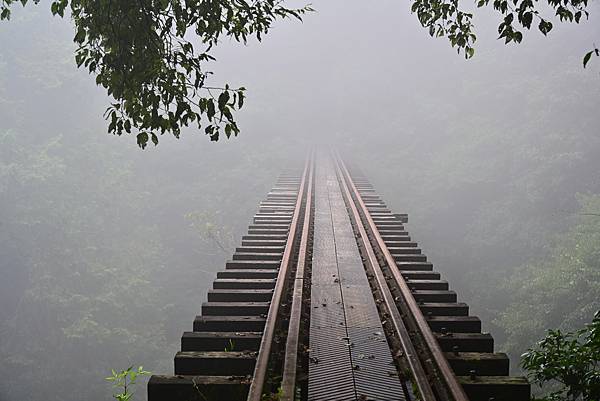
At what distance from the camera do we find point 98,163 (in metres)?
33.6

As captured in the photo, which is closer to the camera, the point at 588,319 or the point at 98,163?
the point at 588,319

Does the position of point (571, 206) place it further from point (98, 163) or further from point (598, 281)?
point (98, 163)

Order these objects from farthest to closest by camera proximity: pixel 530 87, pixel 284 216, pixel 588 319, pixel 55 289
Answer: pixel 530 87
pixel 55 289
pixel 588 319
pixel 284 216

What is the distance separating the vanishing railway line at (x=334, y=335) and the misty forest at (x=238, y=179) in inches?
59.8

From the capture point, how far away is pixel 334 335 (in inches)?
182

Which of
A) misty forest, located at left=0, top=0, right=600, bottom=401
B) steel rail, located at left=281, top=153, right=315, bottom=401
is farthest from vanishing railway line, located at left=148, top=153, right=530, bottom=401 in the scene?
misty forest, located at left=0, top=0, right=600, bottom=401

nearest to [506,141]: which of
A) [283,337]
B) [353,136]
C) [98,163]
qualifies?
[353,136]

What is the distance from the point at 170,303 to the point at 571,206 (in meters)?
18.3

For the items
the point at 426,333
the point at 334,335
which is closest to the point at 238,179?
the point at 334,335

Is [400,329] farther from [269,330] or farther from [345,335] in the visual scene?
[269,330]

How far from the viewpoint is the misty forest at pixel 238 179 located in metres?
14.6

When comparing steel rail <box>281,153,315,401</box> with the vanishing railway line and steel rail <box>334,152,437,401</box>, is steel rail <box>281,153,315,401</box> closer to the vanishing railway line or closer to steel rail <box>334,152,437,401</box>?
the vanishing railway line

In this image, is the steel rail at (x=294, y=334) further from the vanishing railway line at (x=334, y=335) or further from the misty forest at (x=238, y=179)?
the misty forest at (x=238, y=179)

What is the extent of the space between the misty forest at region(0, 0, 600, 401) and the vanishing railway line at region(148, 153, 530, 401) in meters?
1.52
